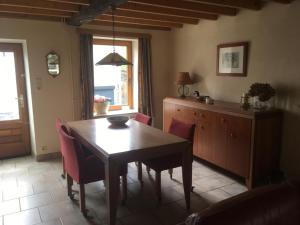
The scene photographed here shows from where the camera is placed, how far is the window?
5.00 meters

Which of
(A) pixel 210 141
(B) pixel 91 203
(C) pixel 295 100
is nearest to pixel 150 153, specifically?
(B) pixel 91 203

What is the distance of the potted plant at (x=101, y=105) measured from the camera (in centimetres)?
481

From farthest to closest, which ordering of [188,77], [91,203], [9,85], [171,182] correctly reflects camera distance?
[188,77] < [9,85] < [171,182] < [91,203]

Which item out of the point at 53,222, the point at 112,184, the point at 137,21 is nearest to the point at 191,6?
the point at 137,21

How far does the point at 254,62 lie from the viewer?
3.62 m

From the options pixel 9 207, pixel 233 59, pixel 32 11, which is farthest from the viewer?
pixel 233 59

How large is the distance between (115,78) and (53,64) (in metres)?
1.38

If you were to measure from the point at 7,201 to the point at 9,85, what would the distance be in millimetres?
2121

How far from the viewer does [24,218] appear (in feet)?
8.57

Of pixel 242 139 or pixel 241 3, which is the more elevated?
pixel 241 3

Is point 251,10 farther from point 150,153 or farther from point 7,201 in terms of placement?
point 7,201

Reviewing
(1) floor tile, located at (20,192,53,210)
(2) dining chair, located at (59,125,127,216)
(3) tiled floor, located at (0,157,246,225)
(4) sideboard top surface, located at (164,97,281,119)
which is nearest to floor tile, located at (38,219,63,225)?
(3) tiled floor, located at (0,157,246,225)

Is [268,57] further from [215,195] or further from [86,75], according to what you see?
[86,75]

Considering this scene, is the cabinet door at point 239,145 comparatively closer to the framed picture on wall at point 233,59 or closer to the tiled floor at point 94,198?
the tiled floor at point 94,198
